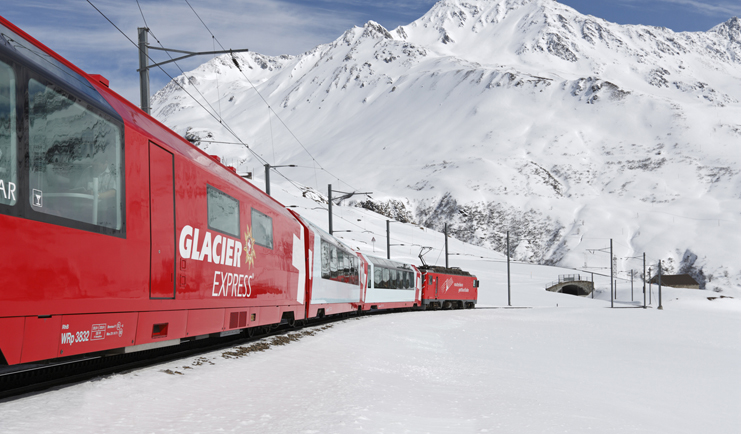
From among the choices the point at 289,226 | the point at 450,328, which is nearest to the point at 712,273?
the point at 450,328

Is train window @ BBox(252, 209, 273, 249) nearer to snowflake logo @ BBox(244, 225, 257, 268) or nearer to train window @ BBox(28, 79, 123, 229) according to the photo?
snowflake logo @ BBox(244, 225, 257, 268)

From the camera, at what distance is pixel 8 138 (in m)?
6.54

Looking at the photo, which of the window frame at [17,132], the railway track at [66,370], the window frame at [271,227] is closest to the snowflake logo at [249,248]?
the window frame at [271,227]

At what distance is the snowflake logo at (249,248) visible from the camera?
45.5 ft

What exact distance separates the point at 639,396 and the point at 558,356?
6.20 m

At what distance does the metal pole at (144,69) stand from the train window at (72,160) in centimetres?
605

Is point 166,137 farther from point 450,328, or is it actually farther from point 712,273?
point 712,273

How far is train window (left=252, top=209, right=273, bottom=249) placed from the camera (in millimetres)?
14680

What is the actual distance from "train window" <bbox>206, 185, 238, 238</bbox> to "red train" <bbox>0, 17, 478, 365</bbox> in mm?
26

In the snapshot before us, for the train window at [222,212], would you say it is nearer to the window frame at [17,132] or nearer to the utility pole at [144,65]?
the utility pole at [144,65]

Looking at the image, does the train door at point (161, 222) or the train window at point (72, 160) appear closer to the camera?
the train window at point (72, 160)

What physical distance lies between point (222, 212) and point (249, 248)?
178 centimetres

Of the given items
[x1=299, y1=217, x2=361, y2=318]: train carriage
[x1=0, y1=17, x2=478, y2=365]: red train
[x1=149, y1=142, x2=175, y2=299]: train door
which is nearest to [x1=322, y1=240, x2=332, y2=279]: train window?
[x1=299, y1=217, x2=361, y2=318]: train carriage

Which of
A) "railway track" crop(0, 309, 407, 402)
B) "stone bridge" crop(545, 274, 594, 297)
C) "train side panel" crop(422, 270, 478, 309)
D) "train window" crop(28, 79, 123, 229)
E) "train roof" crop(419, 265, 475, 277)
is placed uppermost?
"train window" crop(28, 79, 123, 229)
